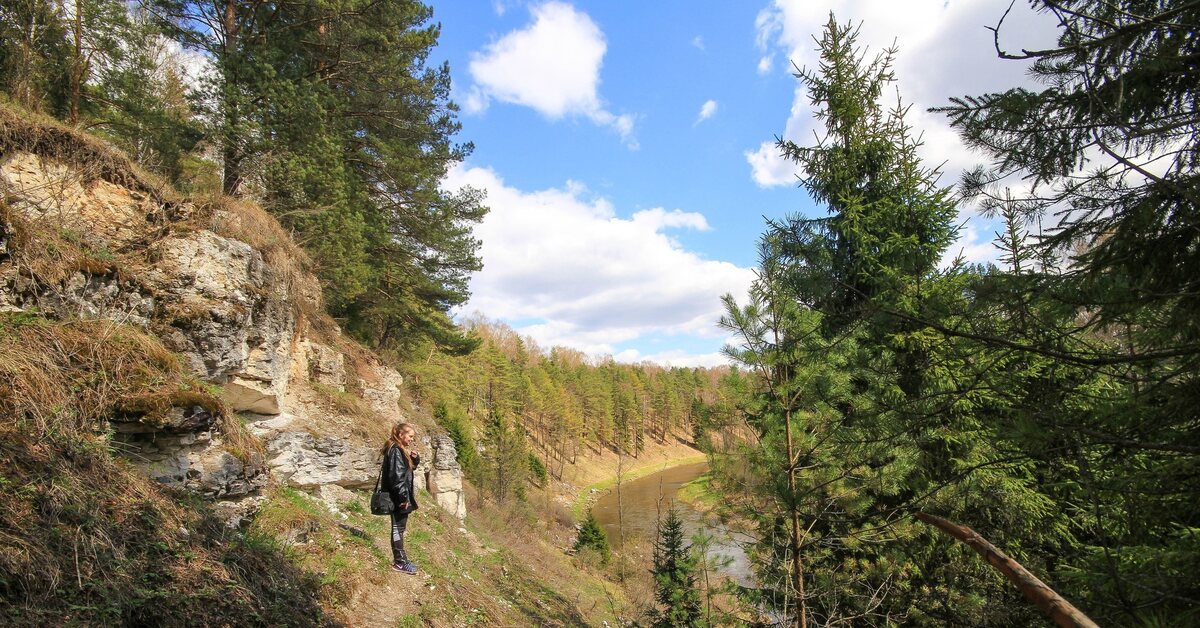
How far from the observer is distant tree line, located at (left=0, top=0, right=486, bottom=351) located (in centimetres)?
779

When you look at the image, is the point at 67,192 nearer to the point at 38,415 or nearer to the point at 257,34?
the point at 38,415

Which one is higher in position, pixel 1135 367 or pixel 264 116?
pixel 264 116

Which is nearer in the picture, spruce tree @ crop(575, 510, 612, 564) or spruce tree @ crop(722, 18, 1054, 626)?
spruce tree @ crop(722, 18, 1054, 626)

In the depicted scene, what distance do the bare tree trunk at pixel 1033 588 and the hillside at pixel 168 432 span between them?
15.1 feet

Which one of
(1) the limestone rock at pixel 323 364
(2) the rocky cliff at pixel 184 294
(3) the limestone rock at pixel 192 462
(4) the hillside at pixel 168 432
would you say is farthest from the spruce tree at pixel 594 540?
(3) the limestone rock at pixel 192 462

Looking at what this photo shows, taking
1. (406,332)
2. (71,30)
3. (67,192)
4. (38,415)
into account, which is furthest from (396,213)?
→ (38,415)

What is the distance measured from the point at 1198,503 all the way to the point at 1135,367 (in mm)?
687

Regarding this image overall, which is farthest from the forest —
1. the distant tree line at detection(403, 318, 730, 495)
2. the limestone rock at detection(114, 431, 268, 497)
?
the distant tree line at detection(403, 318, 730, 495)

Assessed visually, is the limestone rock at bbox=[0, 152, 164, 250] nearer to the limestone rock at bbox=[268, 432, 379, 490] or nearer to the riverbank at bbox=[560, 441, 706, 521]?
the limestone rock at bbox=[268, 432, 379, 490]

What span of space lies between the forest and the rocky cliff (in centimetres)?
137

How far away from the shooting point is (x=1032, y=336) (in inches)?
103

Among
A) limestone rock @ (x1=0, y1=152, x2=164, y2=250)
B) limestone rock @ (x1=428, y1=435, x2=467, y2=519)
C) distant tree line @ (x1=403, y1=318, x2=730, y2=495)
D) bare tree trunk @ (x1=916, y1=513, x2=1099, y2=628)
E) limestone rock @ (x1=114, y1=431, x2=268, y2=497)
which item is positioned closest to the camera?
bare tree trunk @ (x1=916, y1=513, x2=1099, y2=628)

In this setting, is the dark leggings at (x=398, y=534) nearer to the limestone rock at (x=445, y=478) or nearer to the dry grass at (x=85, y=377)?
the dry grass at (x=85, y=377)

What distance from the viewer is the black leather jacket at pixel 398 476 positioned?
596 centimetres
